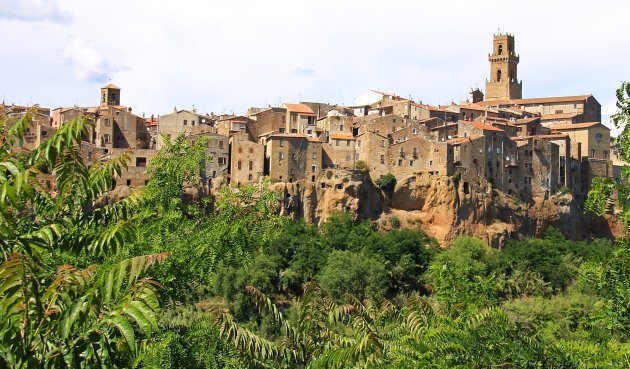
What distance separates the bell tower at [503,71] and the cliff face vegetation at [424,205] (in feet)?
124

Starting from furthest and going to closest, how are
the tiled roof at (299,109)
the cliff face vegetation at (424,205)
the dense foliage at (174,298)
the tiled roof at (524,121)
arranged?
the tiled roof at (524,121) → the tiled roof at (299,109) → the cliff face vegetation at (424,205) → the dense foliage at (174,298)

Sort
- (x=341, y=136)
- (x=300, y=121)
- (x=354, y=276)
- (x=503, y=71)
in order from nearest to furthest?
(x=354, y=276) < (x=341, y=136) < (x=300, y=121) < (x=503, y=71)

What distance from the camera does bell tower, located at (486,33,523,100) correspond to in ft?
377

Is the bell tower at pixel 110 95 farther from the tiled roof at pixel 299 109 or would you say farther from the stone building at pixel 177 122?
the tiled roof at pixel 299 109

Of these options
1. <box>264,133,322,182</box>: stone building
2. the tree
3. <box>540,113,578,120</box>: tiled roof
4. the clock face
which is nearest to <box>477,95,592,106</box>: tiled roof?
<box>540,113,578,120</box>: tiled roof

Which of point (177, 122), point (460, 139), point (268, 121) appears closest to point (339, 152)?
point (268, 121)

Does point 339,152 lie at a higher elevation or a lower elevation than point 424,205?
higher

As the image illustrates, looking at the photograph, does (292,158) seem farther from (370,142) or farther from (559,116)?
(559,116)

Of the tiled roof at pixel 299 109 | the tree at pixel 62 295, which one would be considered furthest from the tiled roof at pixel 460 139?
the tree at pixel 62 295

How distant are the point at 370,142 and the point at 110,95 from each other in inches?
1140

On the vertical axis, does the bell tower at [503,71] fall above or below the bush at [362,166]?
above

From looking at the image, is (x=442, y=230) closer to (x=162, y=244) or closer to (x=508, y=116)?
(x=508, y=116)

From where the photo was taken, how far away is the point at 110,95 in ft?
300

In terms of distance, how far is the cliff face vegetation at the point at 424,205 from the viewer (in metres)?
72.7
